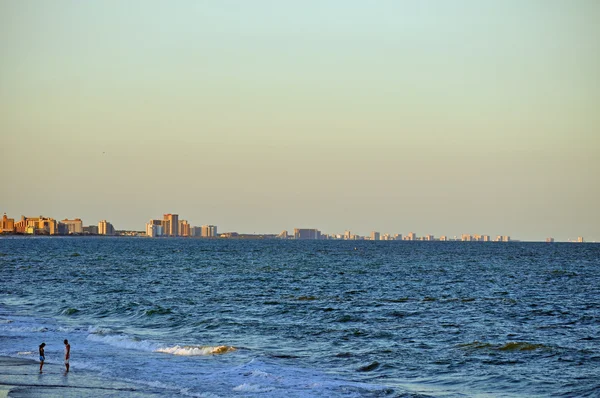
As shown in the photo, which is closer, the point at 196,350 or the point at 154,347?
the point at 196,350

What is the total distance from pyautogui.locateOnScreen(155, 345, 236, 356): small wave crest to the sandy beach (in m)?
5.45

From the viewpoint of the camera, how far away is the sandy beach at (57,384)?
2183cm

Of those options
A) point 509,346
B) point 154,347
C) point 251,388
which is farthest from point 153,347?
point 509,346

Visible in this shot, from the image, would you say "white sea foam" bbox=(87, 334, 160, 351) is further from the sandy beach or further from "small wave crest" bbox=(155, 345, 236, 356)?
the sandy beach

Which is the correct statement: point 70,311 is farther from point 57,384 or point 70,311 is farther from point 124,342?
point 57,384

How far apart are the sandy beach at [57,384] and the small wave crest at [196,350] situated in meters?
5.45

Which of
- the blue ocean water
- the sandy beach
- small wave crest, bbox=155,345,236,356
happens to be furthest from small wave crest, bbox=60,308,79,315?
the sandy beach

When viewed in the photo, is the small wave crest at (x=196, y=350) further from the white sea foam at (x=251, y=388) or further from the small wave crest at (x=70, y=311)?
the small wave crest at (x=70, y=311)

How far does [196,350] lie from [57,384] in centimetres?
817

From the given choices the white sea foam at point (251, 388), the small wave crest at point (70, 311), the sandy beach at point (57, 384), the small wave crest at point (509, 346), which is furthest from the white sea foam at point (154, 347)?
the small wave crest at point (70, 311)

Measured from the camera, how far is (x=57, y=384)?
23156 millimetres

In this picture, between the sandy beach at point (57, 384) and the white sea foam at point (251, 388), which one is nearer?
the sandy beach at point (57, 384)

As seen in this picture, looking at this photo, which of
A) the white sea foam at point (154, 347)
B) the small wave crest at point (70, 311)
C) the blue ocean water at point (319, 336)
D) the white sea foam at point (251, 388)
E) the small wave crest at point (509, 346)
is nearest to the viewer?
the white sea foam at point (251, 388)

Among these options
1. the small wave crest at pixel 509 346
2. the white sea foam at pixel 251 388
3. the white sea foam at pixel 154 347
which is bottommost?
the white sea foam at pixel 251 388
